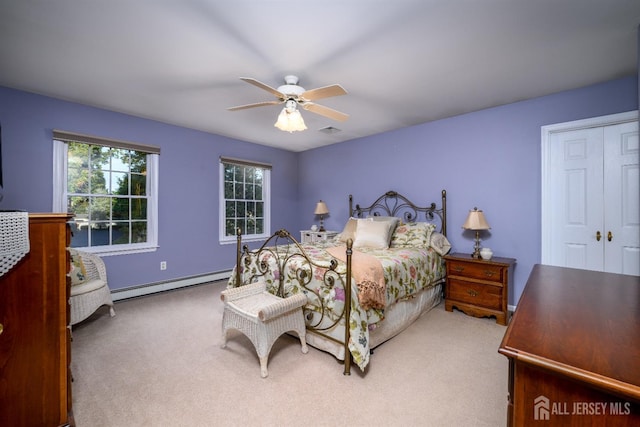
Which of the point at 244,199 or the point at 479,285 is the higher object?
the point at 244,199

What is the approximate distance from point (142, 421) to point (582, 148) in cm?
437

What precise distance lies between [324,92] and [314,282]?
159cm

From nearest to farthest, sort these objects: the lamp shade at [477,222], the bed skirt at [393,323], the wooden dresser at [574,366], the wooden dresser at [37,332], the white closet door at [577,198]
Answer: the wooden dresser at [574,366], the wooden dresser at [37,332], the bed skirt at [393,323], the white closet door at [577,198], the lamp shade at [477,222]

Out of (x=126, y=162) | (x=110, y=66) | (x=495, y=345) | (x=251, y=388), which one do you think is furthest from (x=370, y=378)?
(x=126, y=162)

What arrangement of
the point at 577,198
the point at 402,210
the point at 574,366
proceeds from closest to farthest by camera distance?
the point at 574,366, the point at 577,198, the point at 402,210

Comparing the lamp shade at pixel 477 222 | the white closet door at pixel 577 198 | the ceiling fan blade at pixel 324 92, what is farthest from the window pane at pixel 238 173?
the white closet door at pixel 577 198

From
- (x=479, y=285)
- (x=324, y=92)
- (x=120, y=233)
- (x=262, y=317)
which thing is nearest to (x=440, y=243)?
(x=479, y=285)

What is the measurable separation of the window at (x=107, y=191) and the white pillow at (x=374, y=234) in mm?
2894

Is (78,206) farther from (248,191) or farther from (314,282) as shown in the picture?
(314,282)

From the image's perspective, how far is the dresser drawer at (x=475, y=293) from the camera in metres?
2.89

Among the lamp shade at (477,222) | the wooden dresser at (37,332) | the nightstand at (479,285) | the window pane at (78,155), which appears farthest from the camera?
the window pane at (78,155)

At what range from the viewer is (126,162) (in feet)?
12.2

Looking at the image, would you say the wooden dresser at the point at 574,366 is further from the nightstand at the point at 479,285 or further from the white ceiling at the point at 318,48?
the nightstand at the point at 479,285

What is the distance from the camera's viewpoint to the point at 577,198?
2836 mm
